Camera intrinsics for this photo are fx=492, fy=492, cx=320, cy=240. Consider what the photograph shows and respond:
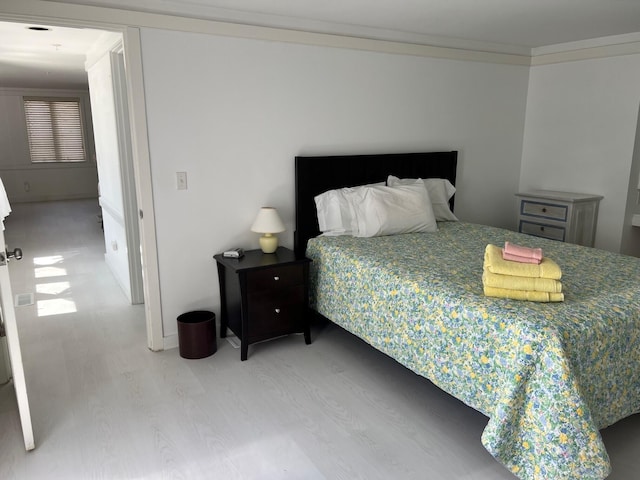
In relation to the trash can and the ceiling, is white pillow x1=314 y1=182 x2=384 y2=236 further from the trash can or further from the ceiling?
the ceiling

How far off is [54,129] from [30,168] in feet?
2.93

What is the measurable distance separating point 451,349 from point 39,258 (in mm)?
4969

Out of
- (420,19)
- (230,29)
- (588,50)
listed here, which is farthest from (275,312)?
(588,50)

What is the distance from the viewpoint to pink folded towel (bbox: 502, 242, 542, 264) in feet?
7.45

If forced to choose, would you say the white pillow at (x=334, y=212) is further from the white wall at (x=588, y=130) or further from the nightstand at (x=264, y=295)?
the white wall at (x=588, y=130)

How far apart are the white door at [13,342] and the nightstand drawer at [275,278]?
128 cm

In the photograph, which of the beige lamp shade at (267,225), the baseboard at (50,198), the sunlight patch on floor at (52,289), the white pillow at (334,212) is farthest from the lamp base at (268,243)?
the baseboard at (50,198)

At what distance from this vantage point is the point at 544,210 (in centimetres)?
433

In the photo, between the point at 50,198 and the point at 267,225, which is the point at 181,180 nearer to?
the point at 267,225

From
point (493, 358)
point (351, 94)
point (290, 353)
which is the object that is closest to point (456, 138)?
point (351, 94)

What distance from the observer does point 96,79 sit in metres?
4.58

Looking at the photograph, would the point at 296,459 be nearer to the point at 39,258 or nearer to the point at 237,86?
the point at 237,86

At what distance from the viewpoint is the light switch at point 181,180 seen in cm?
316

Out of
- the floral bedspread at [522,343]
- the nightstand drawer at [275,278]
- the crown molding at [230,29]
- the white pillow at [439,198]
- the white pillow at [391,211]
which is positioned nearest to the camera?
the floral bedspread at [522,343]
